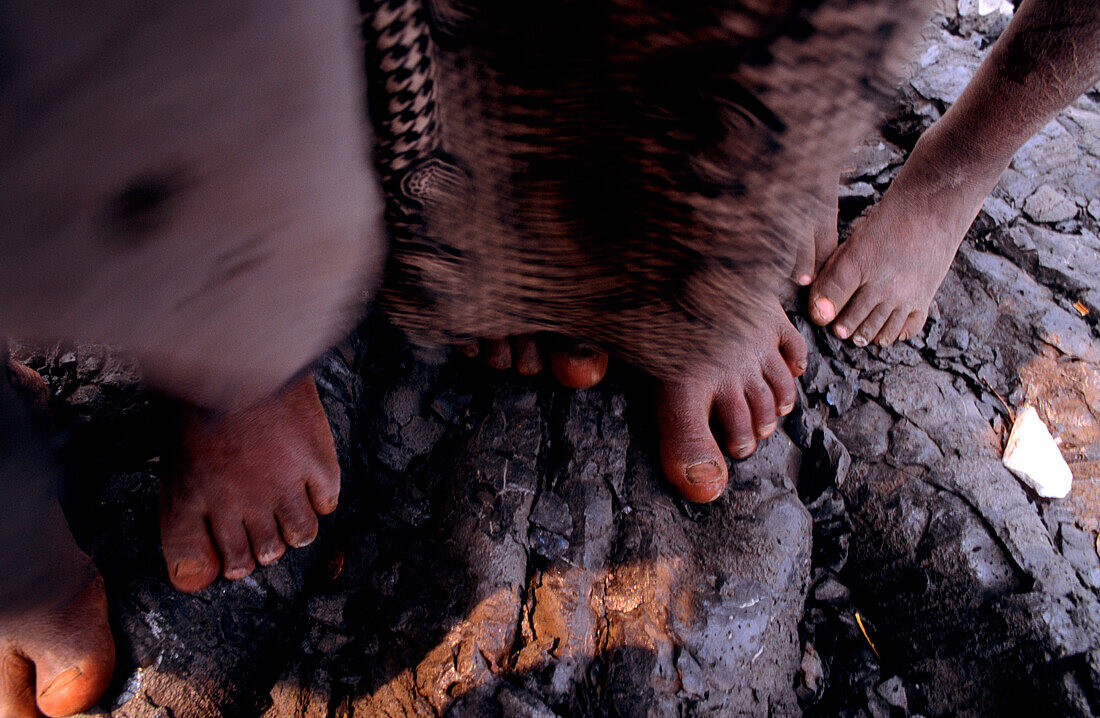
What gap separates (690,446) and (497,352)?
1.70 ft

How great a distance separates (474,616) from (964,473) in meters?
1.27

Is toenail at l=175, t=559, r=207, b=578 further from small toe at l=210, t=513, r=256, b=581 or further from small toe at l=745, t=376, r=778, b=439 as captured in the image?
small toe at l=745, t=376, r=778, b=439

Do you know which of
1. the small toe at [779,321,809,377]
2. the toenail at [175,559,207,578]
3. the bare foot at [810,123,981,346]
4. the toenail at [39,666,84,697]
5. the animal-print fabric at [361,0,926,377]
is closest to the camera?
the animal-print fabric at [361,0,926,377]

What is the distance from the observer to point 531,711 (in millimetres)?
1167

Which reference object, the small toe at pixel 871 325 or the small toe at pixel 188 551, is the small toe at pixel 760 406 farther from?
the small toe at pixel 188 551

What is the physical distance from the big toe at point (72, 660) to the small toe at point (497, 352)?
96 centimetres

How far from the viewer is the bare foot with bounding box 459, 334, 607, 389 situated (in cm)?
148

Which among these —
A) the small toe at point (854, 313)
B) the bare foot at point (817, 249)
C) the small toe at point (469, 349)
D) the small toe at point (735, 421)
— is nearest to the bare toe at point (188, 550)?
the small toe at point (469, 349)

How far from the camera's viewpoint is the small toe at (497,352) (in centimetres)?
156

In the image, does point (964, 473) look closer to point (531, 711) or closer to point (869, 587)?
point (869, 587)

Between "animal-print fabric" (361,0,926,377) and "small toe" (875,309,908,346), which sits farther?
"small toe" (875,309,908,346)

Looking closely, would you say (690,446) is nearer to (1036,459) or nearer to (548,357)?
(548,357)

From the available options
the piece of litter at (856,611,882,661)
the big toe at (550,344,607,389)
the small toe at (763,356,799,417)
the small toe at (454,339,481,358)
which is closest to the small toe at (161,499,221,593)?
the small toe at (454,339,481,358)

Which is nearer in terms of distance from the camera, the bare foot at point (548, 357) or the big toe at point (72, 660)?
the big toe at point (72, 660)
